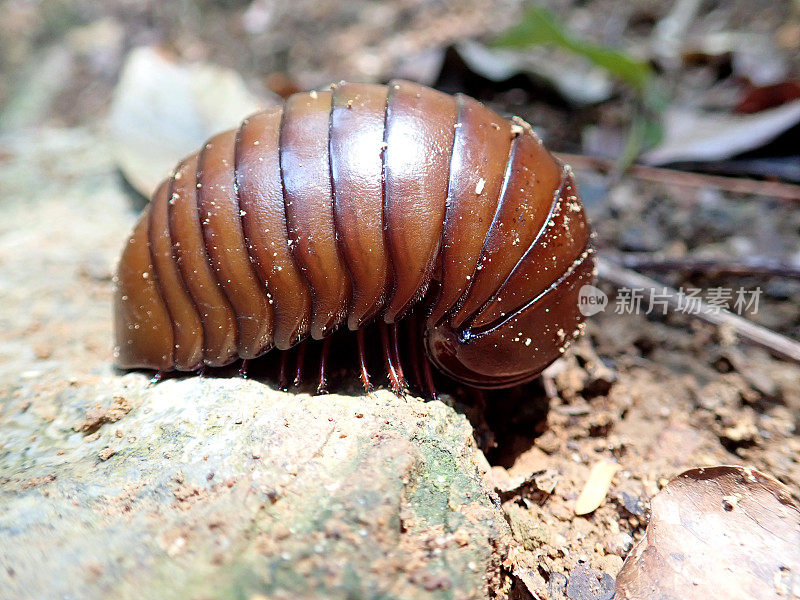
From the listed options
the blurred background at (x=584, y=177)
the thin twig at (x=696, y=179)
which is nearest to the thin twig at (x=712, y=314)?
the blurred background at (x=584, y=177)

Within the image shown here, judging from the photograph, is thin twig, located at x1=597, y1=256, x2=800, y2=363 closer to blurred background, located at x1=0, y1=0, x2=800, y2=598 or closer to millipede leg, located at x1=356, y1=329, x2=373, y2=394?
blurred background, located at x1=0, y1=0, x2=800, y2=598

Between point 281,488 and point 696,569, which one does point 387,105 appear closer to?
point 281,488

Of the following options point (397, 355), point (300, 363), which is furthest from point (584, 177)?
point (300, 363)

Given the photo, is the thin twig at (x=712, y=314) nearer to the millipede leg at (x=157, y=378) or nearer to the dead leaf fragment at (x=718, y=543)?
the dead leaf fragment at (x=718, y=543)

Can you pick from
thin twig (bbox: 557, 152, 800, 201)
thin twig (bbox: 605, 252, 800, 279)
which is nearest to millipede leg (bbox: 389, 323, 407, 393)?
thin twig (bbox: 605, 252, 800, 279)

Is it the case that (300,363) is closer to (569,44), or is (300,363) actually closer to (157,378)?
(157,378)

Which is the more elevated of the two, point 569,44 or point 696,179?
point 569,44
